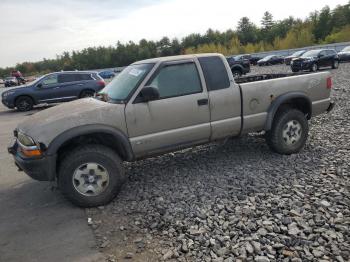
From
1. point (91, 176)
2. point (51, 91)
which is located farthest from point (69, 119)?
point (51, 91)

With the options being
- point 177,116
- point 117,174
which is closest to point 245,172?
point 177,116

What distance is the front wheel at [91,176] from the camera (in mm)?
4320

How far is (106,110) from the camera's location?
14.8ft

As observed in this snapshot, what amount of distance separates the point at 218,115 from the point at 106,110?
1.68 meters

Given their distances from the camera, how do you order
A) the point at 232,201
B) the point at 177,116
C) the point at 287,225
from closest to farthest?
the point at 287,225 < the point at 232,201 < the point at 177,116

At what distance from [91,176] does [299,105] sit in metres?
3.81

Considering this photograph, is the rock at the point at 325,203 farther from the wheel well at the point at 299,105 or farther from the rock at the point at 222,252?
the wheel well at the point at 299,105

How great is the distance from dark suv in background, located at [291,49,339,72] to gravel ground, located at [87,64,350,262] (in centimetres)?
1661

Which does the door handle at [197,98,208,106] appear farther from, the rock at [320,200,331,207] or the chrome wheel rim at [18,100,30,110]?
the chrome wheel rim at [18,100,30,110]

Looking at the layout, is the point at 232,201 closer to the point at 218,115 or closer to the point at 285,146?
the point at 218,115

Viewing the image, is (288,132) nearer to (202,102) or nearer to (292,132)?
(292,132)

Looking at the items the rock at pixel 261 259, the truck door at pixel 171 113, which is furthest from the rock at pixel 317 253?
the truck door at pixel 171 113

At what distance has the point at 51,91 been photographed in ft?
49.6

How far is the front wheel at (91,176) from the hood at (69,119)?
0.35 metres
